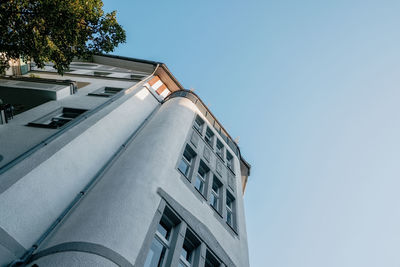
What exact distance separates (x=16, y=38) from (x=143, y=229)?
804 centimetres

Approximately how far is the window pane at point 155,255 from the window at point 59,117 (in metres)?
5.73

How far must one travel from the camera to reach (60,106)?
11.8 meters

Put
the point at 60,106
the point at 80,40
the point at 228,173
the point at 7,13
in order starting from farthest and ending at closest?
1. the point at 228,173
2. the point at 60,106
3. the point at 80,40
4. the point at 7,13

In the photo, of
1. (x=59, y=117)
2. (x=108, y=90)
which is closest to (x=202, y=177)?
(x=59, y=117)

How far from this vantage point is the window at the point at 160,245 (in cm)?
629

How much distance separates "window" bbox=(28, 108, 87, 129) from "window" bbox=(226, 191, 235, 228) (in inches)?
299

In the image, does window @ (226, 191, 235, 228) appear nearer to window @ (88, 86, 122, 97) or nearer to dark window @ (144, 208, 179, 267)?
dark window @ (144, 208, 179, 267)

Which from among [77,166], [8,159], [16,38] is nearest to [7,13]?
[16,38]

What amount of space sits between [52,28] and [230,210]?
10154 mm

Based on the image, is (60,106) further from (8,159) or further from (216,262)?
(216,262)

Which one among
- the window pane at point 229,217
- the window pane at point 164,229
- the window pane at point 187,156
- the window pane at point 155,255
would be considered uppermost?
the window pane at point 187,156

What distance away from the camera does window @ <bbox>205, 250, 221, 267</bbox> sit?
317 inches

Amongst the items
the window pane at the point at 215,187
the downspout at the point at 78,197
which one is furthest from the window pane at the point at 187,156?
the downspout at the point at 78,197

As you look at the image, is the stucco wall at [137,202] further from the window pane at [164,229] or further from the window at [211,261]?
the window at [211,261]
